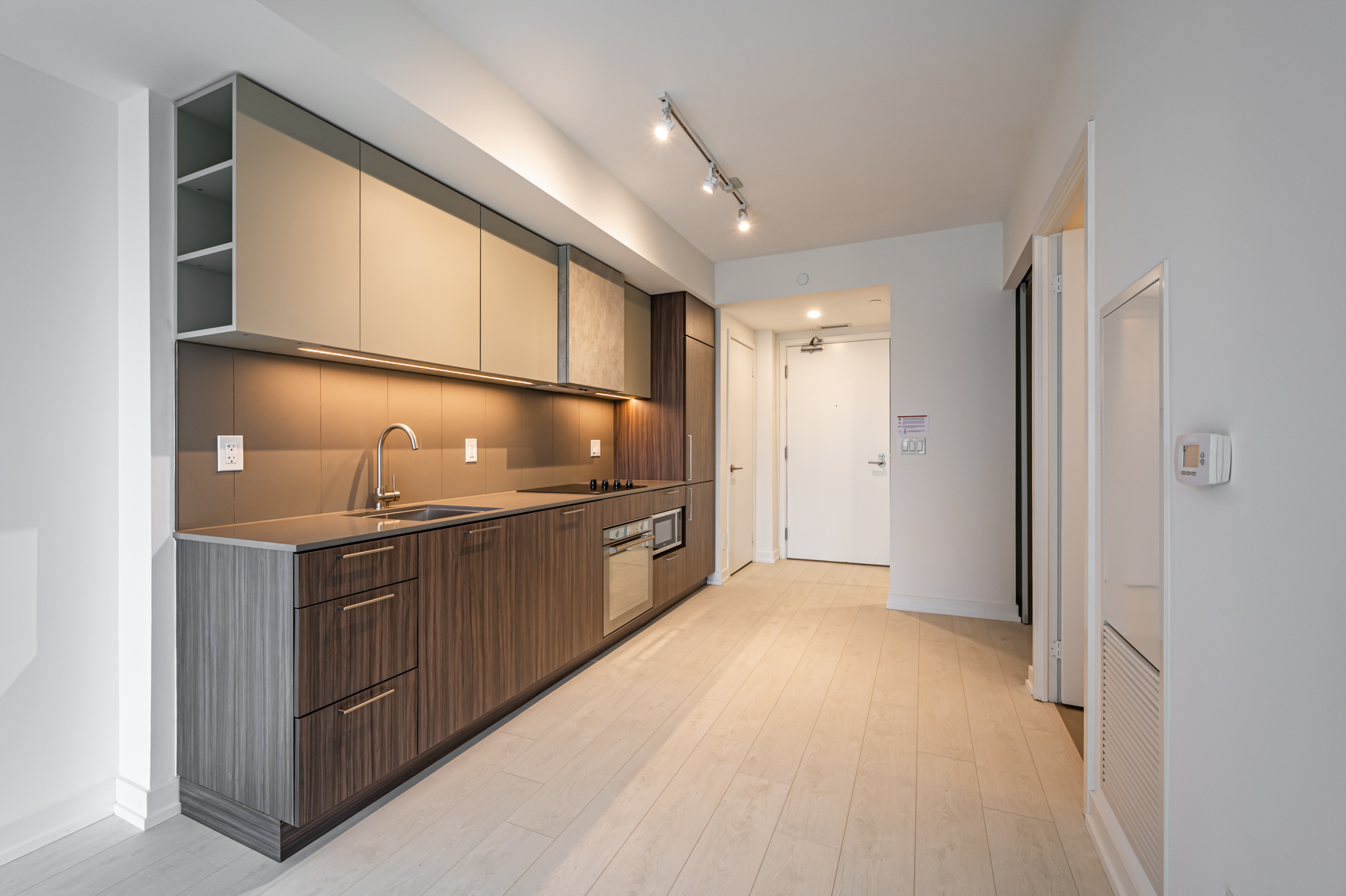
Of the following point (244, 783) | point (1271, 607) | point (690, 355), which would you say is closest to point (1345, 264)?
point (1271, 607)

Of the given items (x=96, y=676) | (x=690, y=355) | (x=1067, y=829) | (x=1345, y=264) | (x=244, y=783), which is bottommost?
(x=1067, y=829)

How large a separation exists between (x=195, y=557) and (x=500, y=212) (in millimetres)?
1898

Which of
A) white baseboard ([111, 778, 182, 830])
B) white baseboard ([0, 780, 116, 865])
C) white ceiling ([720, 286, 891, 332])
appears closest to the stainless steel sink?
white baseboard ([111, 778, 182, 830])

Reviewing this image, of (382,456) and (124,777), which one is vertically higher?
(382,456)

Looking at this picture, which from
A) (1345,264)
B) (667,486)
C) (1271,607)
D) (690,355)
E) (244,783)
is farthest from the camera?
(690,355)

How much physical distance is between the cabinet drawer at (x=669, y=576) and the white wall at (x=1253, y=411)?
2860mm

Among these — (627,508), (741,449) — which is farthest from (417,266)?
(741,449)

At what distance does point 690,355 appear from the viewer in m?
4.54

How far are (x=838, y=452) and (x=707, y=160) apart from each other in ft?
11.0

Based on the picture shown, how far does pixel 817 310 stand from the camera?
16.5ft

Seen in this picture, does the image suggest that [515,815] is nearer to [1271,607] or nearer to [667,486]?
[1271,607]

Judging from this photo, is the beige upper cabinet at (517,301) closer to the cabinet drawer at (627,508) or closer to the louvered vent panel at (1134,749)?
the cabinet drawer at (627,508)

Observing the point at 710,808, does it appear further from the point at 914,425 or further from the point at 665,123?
the point at 914,425

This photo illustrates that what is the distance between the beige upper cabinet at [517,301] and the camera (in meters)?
2.81
